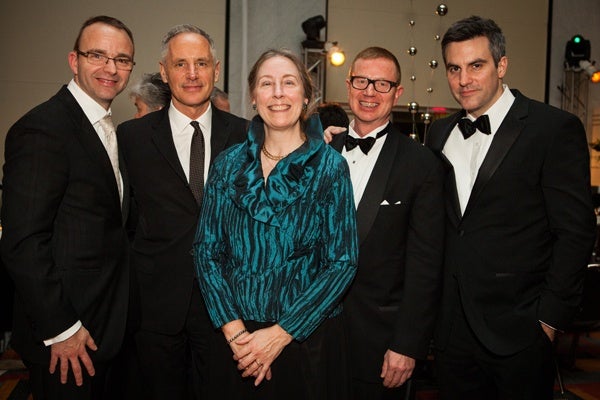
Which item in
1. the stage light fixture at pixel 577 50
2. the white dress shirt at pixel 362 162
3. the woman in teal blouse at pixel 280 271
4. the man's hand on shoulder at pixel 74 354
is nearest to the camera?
the woman in teal blouse at pixel 280 271

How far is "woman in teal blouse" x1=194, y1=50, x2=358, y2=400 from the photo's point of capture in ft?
5.26

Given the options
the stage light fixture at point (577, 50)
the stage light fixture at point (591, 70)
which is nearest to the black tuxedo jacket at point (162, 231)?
the stage light fixture at point (591, 70)

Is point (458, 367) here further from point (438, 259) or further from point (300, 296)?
point (300, 296)

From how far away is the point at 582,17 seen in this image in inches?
338

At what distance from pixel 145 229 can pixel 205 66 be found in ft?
2.51

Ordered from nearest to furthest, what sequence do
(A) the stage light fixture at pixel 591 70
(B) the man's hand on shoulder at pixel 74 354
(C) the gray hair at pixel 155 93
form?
1. (B) the man's hand on shoulder at pixel 74 354
2. (C) the gray hair at pixel 155 93
3. (A) the stage light fixture at pixel 591 70

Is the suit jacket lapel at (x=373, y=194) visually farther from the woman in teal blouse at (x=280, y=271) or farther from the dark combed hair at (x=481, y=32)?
the dark combed hair at (x=481, y=32)

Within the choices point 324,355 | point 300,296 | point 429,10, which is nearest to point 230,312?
point 300,296

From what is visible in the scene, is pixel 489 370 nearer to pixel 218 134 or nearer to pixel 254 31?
pixel 218 134

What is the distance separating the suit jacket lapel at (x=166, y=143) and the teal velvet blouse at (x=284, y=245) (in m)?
0.50

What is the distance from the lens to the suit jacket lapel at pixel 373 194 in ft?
6.16

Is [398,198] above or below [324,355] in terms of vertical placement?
above

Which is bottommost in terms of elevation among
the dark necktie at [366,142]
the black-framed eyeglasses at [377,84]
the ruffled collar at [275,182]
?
the ruffled collar at [275,182]

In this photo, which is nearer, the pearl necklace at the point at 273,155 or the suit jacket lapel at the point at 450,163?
the pearl necklace at the point at 273,155
